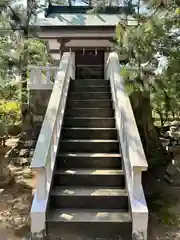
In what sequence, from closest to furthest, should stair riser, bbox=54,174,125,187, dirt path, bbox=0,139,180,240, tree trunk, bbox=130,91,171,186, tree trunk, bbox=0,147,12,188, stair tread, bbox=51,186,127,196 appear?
dirt path, bbox=0,139,180,240 → stair tread, bbox=51,186,127,196 → stair riser, bbox=54,174,125,187 → tree trunk, bbox=0,147,12,188 → tree trunk, bbox=130,91,171,186

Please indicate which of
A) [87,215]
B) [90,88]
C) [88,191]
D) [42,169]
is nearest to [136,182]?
[87,215]

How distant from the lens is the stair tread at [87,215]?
3789mm

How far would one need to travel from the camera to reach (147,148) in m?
7.04

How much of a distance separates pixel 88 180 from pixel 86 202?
46cm

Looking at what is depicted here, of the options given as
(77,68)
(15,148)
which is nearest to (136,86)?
(15,148)

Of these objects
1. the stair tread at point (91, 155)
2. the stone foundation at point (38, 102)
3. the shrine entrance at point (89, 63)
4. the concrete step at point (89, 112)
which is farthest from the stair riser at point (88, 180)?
the shrine entrance at point (89, 63)

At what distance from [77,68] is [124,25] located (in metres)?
6.61

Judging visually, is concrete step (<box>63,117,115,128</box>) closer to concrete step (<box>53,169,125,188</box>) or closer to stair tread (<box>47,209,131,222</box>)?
concrete step (<box>53,169,125,188</box>)

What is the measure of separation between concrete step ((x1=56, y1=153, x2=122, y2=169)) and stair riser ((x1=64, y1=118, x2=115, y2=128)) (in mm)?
1065

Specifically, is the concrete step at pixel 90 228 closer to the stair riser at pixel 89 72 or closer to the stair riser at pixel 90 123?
the stair riser at pixel 90 123

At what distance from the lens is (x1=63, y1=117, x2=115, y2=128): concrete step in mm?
5884

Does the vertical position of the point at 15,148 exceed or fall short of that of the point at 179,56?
it falls short

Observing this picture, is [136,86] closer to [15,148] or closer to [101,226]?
[101,226]

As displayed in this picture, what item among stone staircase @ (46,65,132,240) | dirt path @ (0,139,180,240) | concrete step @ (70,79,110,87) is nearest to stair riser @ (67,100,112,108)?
stone staircase @ (46,65,132,240)
